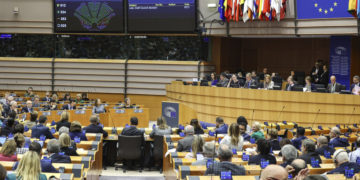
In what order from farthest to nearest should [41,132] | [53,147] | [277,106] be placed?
[277,106] < [41,132] < [53,147]

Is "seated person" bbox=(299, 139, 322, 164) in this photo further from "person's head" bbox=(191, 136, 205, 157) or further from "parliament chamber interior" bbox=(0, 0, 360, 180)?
"person's head" bbox=(191, 136, 205, 157)

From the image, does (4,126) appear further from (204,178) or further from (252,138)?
(204,178)

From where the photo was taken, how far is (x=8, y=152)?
6.94m

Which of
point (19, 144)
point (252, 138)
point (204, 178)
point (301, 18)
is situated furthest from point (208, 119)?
point (204, 178)

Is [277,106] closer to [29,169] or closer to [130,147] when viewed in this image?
[130,147]

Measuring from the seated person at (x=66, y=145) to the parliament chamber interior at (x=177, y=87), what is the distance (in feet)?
0.06

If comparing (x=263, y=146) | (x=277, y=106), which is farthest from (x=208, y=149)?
(x=277, y=106)

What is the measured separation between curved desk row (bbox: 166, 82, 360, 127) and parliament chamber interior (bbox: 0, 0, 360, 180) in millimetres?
32

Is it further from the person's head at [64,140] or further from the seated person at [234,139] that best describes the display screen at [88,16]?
the person's head at [64,140]

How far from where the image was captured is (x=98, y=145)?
938 centimetres

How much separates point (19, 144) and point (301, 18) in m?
11.6

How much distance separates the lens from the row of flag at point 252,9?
16.8 meters

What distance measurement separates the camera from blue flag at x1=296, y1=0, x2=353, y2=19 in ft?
52.1

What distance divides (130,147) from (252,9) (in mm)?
8320
